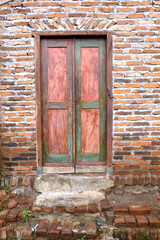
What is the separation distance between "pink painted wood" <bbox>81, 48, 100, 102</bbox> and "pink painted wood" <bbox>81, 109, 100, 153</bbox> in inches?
8.9

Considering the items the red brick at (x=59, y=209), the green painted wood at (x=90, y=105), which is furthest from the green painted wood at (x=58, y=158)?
the green painted wood at (x=90, y=105)

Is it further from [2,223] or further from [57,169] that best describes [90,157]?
[2,223]

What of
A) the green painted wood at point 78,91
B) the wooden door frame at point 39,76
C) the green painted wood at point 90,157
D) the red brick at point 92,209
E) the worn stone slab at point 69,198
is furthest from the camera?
the green painted wood at point 90,157

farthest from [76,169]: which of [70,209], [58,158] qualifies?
[70,209]

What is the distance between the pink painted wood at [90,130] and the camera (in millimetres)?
3086

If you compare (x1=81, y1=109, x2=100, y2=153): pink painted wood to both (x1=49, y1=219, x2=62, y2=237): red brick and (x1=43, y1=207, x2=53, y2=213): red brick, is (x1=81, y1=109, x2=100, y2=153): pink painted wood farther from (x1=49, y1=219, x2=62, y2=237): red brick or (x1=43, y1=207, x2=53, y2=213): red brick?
(x1=49, y1=219, x2=62, y2=237): red brick

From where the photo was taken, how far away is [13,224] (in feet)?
8.05

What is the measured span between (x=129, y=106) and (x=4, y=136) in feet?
6.53

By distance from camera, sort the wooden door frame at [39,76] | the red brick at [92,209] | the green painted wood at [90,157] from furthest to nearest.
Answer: the green painted wood at [90,157] < the wooden door frame at [39,76] < the red brick at [92,209]

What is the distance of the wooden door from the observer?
3020 millimetres

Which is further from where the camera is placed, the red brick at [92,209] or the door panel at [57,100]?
the door panel at [57,100]

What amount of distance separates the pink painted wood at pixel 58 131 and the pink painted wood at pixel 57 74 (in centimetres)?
24

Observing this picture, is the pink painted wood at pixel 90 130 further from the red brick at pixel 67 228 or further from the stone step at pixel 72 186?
the red brick at pixel 67 228

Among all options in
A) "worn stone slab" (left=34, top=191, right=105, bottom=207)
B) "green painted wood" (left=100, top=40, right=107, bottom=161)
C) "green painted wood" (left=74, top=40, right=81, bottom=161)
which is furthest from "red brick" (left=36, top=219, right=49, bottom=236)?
"green painted wood" (left=100, top=40, right=107, bottom=161)
